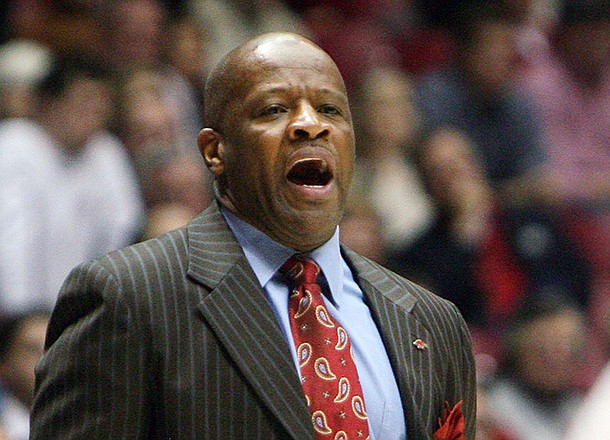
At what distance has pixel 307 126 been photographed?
2.51 m

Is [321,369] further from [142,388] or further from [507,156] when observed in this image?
[507,156]

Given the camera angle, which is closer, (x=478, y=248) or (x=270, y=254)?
(x=270, y=254)

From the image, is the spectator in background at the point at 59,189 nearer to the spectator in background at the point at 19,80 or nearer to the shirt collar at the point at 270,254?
the spectator in background at the point at 19,80

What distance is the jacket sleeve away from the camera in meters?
2.36

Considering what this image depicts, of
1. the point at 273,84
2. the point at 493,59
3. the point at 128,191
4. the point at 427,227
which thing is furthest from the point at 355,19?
the point at 273,84

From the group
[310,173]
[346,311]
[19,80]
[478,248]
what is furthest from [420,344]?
[478,248]

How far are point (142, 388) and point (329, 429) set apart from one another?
0.33 meters

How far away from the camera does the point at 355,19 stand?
6.97 meters

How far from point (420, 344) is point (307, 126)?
1.50 ft

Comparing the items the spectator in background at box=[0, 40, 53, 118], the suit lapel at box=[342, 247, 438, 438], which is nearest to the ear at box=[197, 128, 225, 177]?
the suit lapel at box=[342, 247, 438, 438]

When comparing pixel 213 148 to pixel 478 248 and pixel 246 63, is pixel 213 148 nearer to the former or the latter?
pixel 246 63

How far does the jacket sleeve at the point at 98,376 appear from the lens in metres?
2.36

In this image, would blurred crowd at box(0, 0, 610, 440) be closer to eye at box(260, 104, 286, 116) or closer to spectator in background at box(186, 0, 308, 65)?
Result: spectator in background at box(186, 0, 308, 65)

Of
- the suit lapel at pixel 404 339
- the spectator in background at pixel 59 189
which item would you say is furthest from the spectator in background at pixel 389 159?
the suit lapel at pixel 404 339
